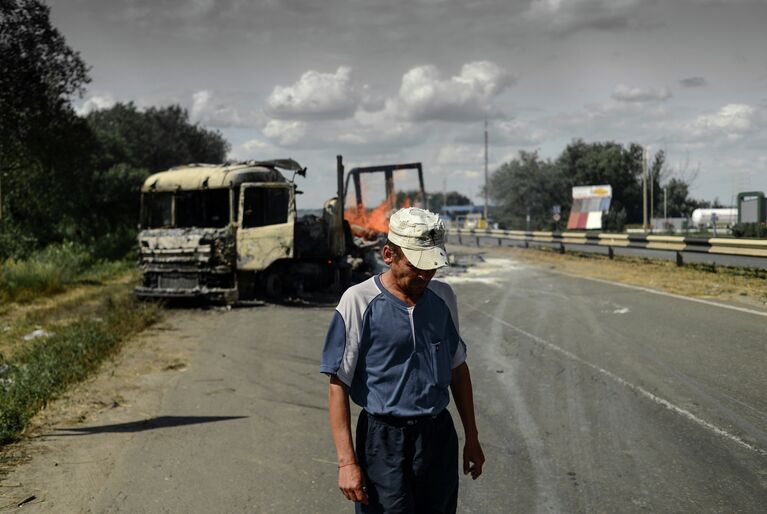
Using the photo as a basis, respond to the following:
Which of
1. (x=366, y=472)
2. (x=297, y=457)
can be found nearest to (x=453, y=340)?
(x=366, y=472)

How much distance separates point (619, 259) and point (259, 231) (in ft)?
44.3

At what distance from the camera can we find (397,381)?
9.75 ft

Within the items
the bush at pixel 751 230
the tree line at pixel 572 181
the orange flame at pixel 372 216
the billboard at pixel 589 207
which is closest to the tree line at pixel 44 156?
the orange flame at pixel 372 216

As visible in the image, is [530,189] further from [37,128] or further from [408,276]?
[408,276]

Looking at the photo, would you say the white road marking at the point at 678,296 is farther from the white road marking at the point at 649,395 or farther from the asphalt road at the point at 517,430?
the white road marking at the point at 649,395

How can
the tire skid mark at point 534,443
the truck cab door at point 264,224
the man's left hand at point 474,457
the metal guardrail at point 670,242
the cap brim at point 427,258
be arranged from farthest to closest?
1. the metal guardrail at point 670,242
2. the truck cab door at point 264,224
3. the tire skid mark at point 534,443
4. the man's left hand at point 474,457
5. the cap brim at point 427,258

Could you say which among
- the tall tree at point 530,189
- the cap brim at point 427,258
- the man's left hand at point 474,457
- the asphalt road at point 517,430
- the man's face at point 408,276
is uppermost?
the tall tree at point 530,189

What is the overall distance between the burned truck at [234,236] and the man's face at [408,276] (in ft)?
38.6

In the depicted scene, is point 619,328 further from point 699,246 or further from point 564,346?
A: point 699,246

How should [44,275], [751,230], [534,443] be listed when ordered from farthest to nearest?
1. [751,230]
2. [44,275]
3. [534,443]

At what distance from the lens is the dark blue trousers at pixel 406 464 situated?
294 cm

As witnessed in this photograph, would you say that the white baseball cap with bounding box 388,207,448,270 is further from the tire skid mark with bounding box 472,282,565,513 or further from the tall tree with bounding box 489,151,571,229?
the tall tree with bounding box 489,151,571,229

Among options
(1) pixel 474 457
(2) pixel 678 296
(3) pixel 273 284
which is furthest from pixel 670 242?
(1) pixel 474 457

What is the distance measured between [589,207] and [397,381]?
56920 mm
